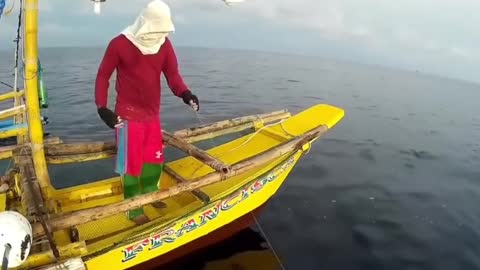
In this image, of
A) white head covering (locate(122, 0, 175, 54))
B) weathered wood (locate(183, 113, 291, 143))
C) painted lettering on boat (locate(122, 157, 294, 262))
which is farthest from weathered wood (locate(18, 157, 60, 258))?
weathered wood (locate(183, 113, 291, 143))

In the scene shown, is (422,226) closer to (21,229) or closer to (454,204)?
(454,204)

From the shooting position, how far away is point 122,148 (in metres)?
4.55

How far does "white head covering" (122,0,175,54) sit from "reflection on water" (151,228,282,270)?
3408 mm

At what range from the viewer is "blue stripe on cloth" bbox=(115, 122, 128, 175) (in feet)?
14.7

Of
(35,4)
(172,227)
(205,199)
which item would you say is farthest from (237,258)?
(35,4)

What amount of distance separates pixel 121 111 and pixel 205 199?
71.6 inches

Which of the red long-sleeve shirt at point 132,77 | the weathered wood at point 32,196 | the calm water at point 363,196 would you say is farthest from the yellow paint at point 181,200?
the red long-sleeve shirt at point 132,77

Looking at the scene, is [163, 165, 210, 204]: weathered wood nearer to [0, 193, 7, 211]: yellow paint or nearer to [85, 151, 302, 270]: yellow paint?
[85, 151, 302, 270]: yellow paint

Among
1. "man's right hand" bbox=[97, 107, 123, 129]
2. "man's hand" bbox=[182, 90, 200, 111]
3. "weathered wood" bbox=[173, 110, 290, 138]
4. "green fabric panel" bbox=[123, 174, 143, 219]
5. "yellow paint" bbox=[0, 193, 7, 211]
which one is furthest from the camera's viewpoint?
"weathered wood" bbox=[173, 110, 290, 138]

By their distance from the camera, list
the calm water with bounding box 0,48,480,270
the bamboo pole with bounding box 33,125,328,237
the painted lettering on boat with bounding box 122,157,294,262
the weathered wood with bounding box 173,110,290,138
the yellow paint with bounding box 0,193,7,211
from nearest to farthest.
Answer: the bamboo pole with bounding box 33,125,328,237 < the painted lettering on boat with bounding box 122,157,294,262 < the yellow paint with bounding box 0,193,7,211 < the calm water with bounding box 0,48,480,270 < the weathered wood with bounding box 173,110,290,138

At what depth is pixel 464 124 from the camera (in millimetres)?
23000

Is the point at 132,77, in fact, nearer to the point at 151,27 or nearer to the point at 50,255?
the point at 151,27

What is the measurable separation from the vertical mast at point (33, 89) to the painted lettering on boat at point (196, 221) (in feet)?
5.00

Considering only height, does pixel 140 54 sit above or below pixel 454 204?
above
